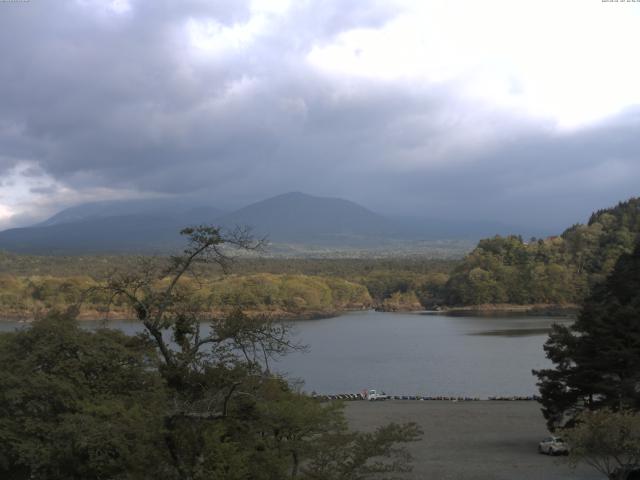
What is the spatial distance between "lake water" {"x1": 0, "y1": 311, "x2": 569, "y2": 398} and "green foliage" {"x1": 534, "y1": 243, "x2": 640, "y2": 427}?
7.99 meters

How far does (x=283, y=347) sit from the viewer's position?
7293 mm

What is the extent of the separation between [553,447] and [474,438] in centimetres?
292

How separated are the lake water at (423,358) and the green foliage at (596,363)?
7.99 m

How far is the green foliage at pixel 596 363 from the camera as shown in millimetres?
15266

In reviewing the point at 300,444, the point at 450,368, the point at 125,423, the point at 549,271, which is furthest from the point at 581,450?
the point at 549,271

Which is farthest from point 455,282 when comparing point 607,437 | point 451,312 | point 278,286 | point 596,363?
point 607,437

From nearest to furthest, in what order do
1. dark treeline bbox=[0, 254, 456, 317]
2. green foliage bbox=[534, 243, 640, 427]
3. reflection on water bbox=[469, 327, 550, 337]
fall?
green foliage bbox=[534, 243, 640, 427]
reflection on water bbox=[469, 327, 550, 337]
dark treeline bbox=[0, 254, 456, 317]

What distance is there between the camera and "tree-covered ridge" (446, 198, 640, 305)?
8444cm

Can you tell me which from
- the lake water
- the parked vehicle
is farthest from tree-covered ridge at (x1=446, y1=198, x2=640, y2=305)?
the parked vehicle

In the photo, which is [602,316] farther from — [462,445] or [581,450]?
[581,450]

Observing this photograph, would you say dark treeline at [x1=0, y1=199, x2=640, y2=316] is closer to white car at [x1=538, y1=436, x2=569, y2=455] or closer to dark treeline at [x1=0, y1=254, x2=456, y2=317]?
dark treeline at [x1=0, y1=254, x2=456, y2=317]

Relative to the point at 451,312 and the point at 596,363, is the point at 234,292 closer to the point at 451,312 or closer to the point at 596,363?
the point at 451,312

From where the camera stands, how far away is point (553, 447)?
1625cm

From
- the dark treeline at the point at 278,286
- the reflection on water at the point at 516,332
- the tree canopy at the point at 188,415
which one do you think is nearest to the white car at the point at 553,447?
the tree canopy at the point at 188,415
